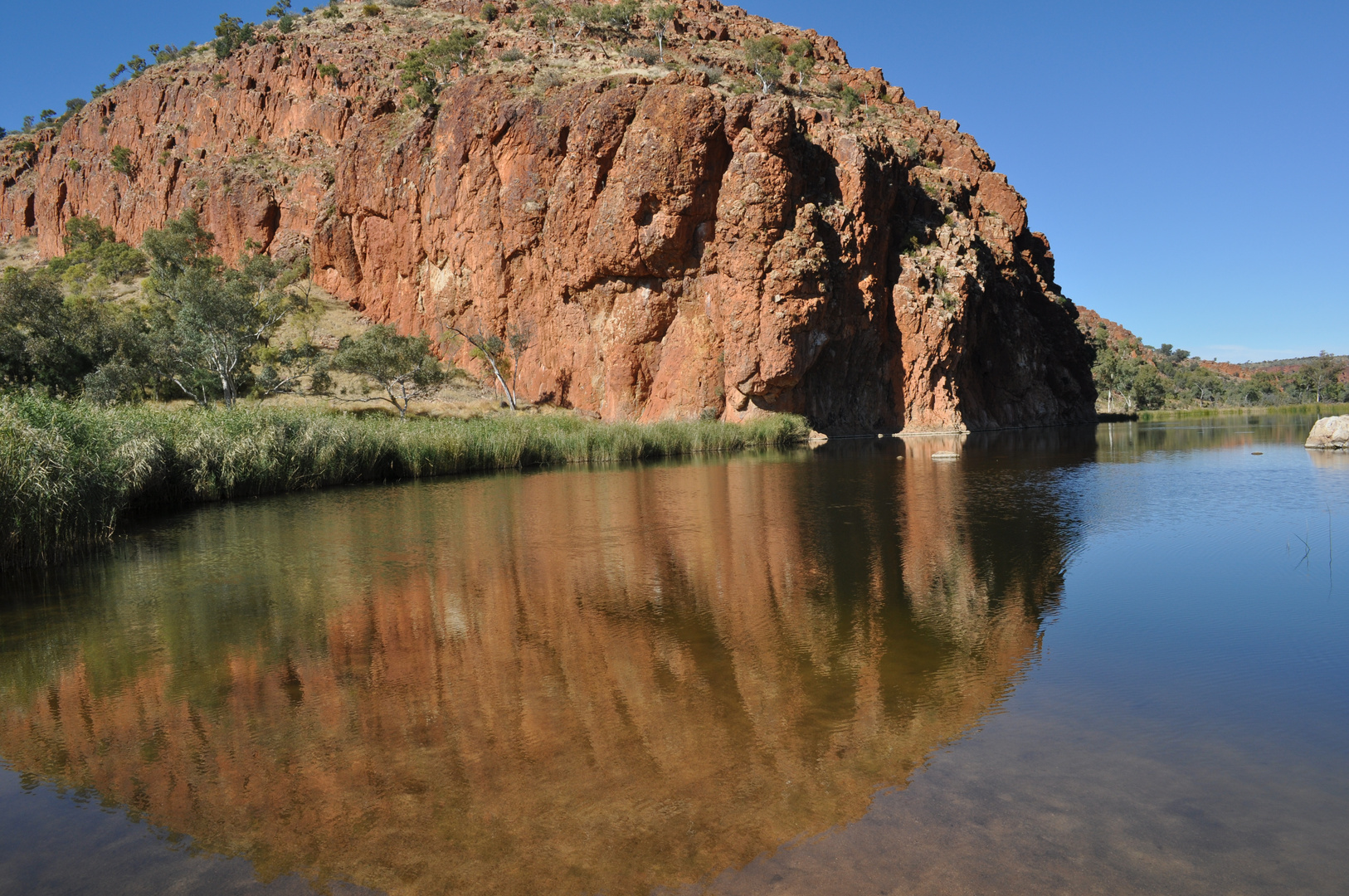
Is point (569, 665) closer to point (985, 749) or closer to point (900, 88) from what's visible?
point (985, 749)

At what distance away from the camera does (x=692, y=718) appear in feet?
19.3

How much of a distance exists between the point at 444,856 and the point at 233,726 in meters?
2.77

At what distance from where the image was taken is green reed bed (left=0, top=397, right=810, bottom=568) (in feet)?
39.9

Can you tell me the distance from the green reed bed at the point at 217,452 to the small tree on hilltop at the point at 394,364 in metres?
14.6

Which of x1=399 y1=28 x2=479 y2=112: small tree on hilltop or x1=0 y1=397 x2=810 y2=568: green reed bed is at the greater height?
x1=399 y1=28 x2=479 y2=112: small tree on hilltop

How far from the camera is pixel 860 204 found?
49.8 meters

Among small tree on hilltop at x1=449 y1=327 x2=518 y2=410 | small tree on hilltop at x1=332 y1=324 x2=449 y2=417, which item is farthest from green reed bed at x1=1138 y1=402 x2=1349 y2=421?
small tree on hilltop at x1=332 y1=324 x2=449 y2=417

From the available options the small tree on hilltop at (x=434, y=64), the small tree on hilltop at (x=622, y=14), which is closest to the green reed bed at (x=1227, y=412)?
the small tree on hilltop at (x=622, y=14)

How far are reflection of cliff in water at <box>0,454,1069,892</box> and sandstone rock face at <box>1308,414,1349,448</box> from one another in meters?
24.8

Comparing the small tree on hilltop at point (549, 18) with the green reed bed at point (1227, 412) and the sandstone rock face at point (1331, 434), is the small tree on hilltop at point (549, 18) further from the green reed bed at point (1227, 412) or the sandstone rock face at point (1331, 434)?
the green reed bed at point (1227, 412)

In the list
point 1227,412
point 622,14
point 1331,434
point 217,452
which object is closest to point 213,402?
point 217,452

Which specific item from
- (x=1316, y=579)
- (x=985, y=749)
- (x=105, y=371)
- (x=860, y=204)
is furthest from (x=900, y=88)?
(x=985, y=749)

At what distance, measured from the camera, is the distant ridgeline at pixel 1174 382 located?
98438mm

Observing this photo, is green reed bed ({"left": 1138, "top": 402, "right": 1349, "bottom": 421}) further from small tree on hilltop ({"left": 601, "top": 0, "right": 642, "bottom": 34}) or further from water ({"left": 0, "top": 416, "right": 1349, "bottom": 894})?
water ({"left": 0, "top": 416, "right": 1349, "bottom": 894})
